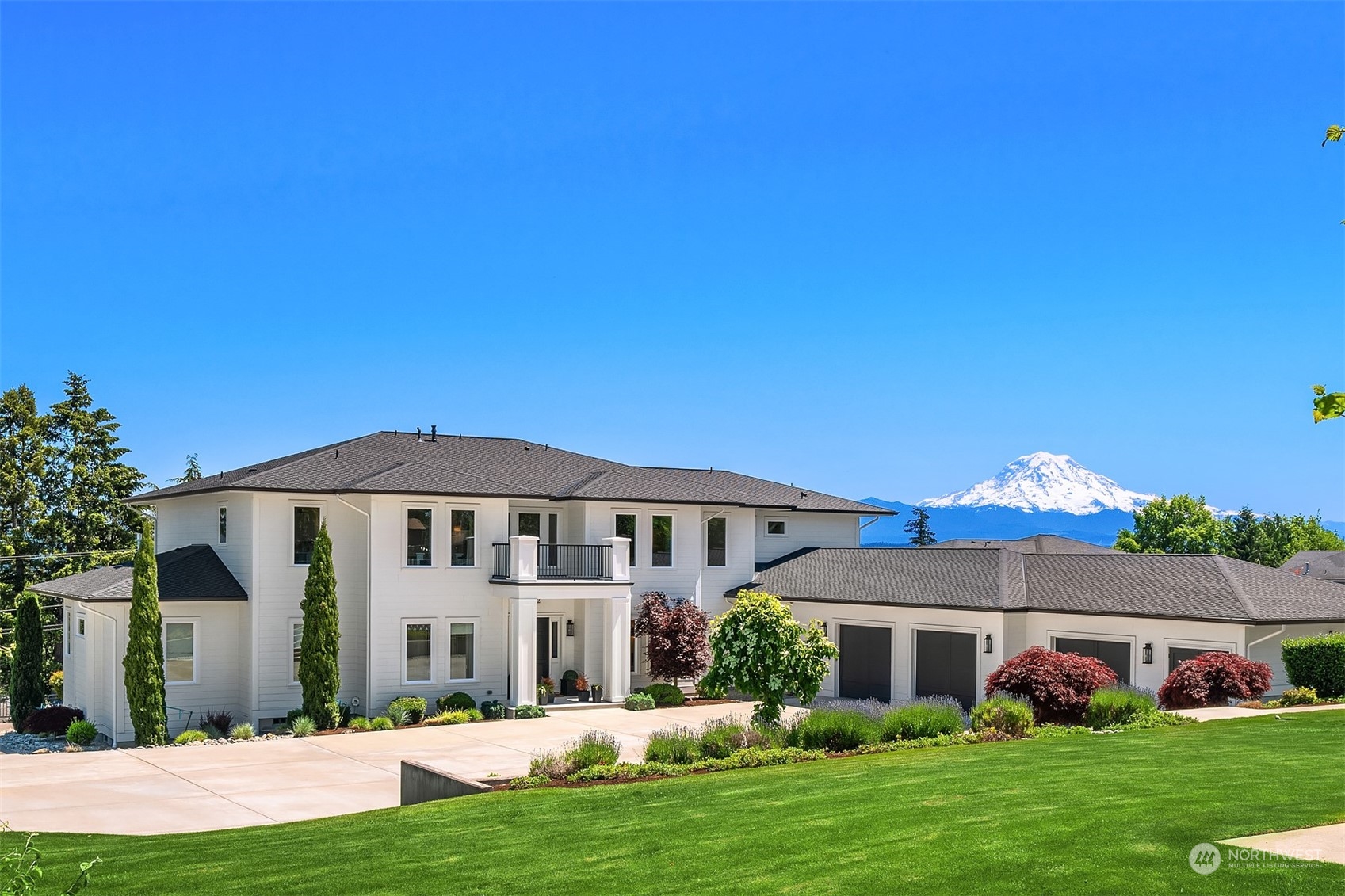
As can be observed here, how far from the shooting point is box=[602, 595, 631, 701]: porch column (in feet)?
104

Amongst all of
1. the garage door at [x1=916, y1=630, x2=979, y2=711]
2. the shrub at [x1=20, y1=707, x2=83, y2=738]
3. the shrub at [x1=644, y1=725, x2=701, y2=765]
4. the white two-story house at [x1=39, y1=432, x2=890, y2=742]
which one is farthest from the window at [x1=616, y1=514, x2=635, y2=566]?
the shrub at [x1=644, y1=725, x2=701, y2=765]

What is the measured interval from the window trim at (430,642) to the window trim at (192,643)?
4.85 meters

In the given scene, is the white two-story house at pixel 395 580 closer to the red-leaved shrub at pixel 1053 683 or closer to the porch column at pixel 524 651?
the porch column at pixel 524 651

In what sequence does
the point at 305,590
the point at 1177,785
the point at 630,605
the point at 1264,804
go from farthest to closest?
the point at 630,605, the point at 305,590, the point at 1177,785, the point at 1264,804

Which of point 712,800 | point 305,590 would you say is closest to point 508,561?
point 305,590

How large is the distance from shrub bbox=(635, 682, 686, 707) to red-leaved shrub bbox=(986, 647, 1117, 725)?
11786 mm

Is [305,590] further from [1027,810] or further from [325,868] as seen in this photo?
[1027,810]

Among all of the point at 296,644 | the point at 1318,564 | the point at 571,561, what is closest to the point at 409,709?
the point at 296,644

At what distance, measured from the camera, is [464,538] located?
31016 millimetres

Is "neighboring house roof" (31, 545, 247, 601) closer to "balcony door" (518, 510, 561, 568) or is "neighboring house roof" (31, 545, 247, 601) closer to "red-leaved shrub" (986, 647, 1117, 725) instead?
"balcony door" (518, 510, 561, 568)

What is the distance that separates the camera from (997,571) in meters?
31.0

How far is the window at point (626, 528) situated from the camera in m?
33.9

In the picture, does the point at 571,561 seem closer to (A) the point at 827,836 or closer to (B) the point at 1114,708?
(B) the point at 1114,708

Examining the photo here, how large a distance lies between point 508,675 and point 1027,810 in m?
21.4
